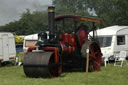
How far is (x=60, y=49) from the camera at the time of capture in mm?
11406

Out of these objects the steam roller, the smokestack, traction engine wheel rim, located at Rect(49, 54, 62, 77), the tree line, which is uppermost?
the tree line

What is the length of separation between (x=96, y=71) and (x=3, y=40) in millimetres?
7119

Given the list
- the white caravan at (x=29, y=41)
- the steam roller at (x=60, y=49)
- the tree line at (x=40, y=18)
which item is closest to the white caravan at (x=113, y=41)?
the steam roller at (x=60, y=49)

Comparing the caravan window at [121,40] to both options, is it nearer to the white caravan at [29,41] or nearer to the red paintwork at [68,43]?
the red paintwork at [68,43]

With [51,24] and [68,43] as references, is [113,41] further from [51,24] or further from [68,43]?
[51,24]

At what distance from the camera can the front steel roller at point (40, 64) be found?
10.4m

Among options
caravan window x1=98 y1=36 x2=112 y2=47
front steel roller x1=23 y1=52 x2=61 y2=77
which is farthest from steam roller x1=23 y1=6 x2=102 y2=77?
caravan window x1=98 y1=36 x2=112 y2=47

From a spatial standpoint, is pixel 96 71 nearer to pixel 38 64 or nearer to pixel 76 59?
pixel 76 59

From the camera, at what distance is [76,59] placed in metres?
12.5

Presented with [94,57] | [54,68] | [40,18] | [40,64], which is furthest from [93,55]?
[40,18]

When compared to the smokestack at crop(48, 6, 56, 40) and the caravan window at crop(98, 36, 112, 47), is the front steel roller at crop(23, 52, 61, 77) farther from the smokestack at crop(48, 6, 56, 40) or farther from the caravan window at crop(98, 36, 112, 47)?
the caravan window at crop(98, 36, 112, 47)

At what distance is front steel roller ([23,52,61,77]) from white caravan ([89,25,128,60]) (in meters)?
6.94

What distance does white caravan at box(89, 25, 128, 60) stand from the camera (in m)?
17.2

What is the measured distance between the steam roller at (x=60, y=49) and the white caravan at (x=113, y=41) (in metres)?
3.52
